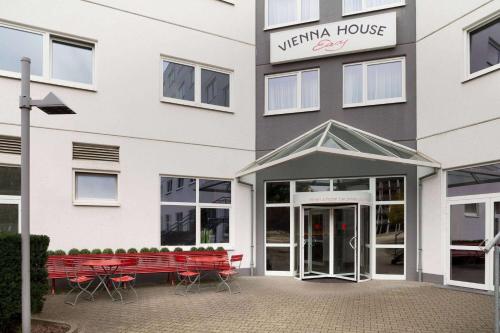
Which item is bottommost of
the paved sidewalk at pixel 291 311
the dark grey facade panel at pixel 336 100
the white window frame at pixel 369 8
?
the paved sidewalk at pixel 291 311

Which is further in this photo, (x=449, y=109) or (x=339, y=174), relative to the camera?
(x=339, y=174)

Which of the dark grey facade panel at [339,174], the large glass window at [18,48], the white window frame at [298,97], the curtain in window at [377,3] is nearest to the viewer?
the large glass window at [18,48]

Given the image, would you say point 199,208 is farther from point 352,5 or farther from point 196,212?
point 352,5

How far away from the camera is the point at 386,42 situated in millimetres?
10906

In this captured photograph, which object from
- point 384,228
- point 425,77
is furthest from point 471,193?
point 425,77

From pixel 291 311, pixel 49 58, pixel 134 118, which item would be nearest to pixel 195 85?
pixel 134 118

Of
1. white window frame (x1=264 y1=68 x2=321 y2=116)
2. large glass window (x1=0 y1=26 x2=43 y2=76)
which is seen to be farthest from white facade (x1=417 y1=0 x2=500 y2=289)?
large glass window (x1=0 y1=26 x2=43 y2=76)

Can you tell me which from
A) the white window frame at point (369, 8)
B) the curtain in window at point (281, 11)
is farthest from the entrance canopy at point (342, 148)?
the curtain in window at point (281, 11)

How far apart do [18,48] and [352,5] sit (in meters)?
8.42

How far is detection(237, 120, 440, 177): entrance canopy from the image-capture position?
906 cm

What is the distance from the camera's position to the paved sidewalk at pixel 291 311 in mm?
6312

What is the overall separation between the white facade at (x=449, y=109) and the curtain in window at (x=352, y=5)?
5.10ft

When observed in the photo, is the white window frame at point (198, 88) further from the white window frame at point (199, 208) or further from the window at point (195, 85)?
the white window frame at point (199, 208)

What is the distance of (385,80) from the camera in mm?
11203
